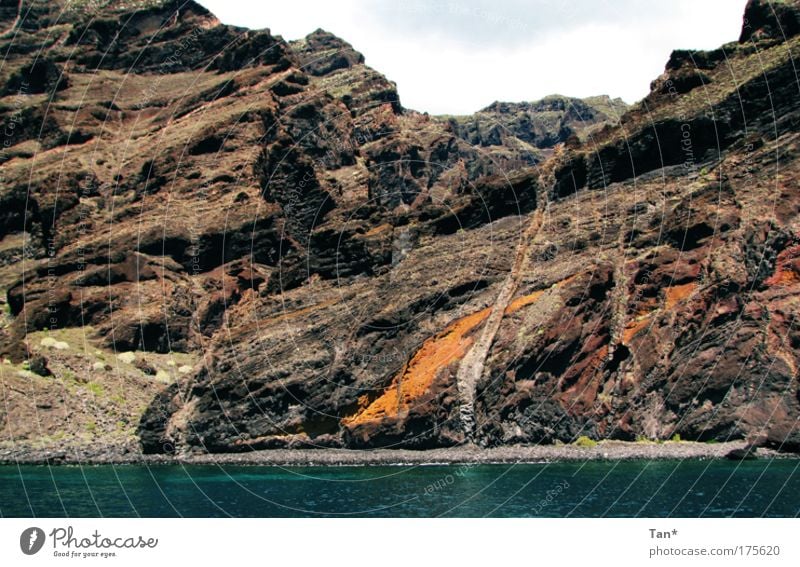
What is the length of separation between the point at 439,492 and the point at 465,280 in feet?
163

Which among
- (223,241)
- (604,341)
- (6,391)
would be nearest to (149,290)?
(223,241)

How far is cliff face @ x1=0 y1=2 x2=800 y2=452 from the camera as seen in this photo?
88.6 metres

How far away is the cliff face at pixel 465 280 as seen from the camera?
291 ft

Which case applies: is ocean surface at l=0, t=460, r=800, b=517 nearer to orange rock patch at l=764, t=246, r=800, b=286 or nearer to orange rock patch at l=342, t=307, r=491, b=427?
orange rock patch at l=342, t=307, r=491, b=427

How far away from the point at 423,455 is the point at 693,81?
5882cm

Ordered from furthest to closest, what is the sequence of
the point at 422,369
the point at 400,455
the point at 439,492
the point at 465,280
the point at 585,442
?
the point at 465,280, the point at 422,369, the point at 400,455, the point at 585,442, the point at 439,492

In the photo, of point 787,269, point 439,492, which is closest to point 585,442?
point 787,269

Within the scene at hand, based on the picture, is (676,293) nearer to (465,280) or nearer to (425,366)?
(465,280)

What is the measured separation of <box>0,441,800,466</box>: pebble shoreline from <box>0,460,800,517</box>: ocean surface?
11.4ft

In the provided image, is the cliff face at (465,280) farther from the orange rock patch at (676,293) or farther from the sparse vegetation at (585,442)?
the sparse vegetation at (585,442)

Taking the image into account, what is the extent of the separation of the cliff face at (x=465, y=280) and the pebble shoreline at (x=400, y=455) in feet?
7.48

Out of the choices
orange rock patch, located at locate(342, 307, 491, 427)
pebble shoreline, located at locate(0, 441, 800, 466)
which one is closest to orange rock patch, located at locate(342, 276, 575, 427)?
orange rock patch, located at locate(342, 307, 491, 427)

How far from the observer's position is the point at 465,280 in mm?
107812

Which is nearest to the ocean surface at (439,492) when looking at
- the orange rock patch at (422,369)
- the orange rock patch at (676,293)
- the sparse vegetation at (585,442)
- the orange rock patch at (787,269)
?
the sparse vegetation at (585,442)
